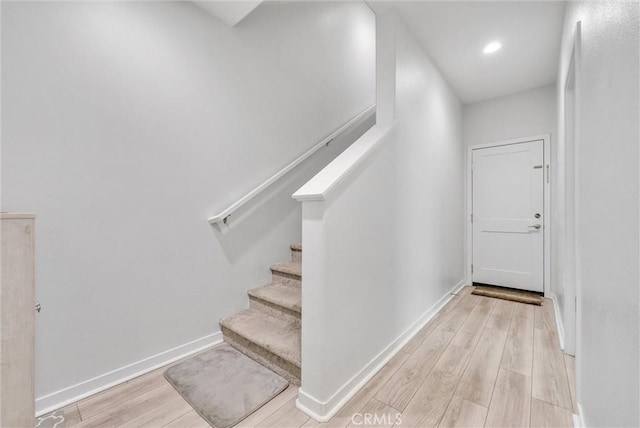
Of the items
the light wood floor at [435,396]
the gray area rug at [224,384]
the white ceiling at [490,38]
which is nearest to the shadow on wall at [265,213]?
the gray area rug at [224,384]

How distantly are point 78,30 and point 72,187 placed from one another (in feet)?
2.77

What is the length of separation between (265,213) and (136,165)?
1.05 metres

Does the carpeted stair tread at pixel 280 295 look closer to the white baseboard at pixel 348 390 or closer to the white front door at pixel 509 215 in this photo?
the white baseboard at pixel 348 390

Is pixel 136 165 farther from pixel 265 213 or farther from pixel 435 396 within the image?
pixel 435 396

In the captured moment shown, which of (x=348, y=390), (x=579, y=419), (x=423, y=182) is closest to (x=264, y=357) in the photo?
(x=348, y=390)

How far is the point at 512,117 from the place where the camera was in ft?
11.4

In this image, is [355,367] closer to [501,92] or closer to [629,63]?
[629,63]

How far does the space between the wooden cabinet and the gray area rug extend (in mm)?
688

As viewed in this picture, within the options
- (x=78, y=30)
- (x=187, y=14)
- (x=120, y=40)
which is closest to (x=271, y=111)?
(x=187, y=14)

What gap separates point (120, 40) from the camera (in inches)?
62.8

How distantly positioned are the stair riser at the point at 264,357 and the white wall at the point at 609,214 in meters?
1.34

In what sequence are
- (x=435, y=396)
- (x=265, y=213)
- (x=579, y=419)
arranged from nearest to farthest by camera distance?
1. (x=579, y=419)
2. (x=435, y=396)
3. (x=265, y=213)

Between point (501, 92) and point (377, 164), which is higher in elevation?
point (501, 92)

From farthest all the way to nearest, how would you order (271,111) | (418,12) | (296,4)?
1. (296,4)
2. (271,111)
3. (418,12)
